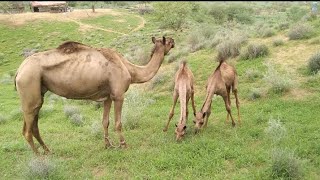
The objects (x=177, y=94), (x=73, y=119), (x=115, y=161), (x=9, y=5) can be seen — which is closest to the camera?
(x=115, y=161)

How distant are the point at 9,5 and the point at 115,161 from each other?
5829 cm

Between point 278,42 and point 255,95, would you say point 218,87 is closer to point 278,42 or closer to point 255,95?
point 255,95

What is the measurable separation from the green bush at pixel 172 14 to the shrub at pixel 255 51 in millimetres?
29696

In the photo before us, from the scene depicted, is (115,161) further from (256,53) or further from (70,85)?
(256,53)

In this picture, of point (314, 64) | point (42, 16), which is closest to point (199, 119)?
point (314, 64)

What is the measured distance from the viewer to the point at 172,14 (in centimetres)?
4744

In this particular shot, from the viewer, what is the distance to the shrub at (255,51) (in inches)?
675

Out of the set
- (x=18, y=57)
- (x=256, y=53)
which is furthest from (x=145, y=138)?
(x=18, y=57)

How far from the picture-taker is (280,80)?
12.7 meters

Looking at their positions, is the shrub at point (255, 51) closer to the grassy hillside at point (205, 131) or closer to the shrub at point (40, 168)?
the grassy hillside at point (205, 131)

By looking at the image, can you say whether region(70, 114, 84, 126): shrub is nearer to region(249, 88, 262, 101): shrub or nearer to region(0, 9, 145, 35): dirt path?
region(249, 88, 262, 101): shrub

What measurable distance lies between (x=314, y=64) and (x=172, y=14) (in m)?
34.5

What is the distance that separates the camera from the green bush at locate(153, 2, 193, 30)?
46.7m

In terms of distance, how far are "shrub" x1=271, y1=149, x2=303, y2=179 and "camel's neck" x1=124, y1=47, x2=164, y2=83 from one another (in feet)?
12.1
